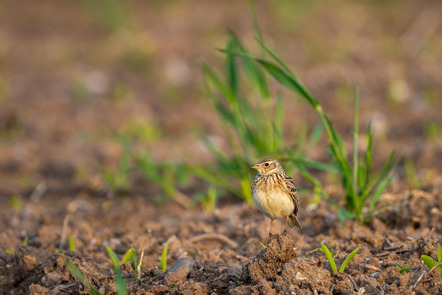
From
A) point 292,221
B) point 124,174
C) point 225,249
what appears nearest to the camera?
point 292,221

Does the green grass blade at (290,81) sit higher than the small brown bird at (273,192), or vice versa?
the green grass blade at (290,81)

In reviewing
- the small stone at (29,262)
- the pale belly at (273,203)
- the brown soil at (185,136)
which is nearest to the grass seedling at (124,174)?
the brown soil at (185,136)

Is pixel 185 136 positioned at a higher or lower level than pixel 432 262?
higher

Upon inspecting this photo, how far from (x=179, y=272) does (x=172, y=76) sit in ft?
24.2

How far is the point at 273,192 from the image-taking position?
3764mm

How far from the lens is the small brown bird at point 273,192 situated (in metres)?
3.74

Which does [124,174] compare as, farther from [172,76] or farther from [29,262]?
[172,76]

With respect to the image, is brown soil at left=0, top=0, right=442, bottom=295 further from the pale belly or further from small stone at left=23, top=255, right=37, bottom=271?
the pale belly

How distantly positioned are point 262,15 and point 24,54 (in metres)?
5.08

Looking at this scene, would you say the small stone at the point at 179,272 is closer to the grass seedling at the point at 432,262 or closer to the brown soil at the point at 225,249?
the brown soil at the point at 225,249

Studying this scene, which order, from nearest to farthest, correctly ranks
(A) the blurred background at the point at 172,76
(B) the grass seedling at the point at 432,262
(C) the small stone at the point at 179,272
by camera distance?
(B) the grass seedling at the point at 432,262 < (C) the small stone at the point at 179,272 < (A) the blurred background at the point at 172,76

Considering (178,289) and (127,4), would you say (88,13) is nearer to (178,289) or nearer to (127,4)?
(127,4)

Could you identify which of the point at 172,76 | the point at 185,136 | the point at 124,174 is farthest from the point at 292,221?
the point at 172,76

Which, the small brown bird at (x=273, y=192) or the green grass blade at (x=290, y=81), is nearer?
the small brown bird at (x=273, y=192)
